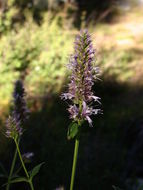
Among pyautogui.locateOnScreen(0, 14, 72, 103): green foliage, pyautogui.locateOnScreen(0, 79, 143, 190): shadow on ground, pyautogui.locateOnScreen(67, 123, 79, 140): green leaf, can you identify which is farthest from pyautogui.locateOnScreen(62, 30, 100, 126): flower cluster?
pyautogui.locateOnScreen(0, 14, 72, 103): green foliage

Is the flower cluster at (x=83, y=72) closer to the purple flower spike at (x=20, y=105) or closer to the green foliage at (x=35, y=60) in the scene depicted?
the purple flower spike at (x=20, y=105)

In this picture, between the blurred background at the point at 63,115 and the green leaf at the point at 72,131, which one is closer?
the green leaf at the point at 72,131

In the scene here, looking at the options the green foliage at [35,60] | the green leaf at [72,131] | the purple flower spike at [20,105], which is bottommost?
the green leaf at [72,131]

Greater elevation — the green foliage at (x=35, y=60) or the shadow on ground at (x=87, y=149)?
the green foliage at (x=35, y=60)

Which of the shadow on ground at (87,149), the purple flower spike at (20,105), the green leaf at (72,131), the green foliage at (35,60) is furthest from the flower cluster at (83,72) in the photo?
the green foliage at (35,60)

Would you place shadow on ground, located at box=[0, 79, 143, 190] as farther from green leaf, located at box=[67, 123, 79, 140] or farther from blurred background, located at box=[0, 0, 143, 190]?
green leaf, located at box=[67, 123, 79, 140]

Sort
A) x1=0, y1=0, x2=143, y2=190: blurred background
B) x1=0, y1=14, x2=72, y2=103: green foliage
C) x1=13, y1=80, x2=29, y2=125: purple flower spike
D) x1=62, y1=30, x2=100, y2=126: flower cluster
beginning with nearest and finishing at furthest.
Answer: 1. x1=62, y1=30, x2=100, y2=126: flower cluster
2. x1=13, y1=80, x2=29, y2=125: purple flower spike
3. x1=0, y1=0, x2=143, y2=190: blurred background
4. x1=0, y1=14, x2=72, y2=103: green foliage

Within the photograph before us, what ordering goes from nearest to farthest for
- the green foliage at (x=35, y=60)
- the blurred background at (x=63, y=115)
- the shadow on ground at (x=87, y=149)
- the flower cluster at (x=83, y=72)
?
the flower cluster at (x=83, y=72)
the shadow on ground at (x=87, y=149)
the blurred background at (x=63, y=115)
the green foliage at (x=35, y=60)

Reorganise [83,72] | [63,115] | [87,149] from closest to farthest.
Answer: [83,72] → [87,149] → [63,115]

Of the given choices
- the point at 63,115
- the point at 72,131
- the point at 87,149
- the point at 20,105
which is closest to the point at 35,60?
the point at 63,115

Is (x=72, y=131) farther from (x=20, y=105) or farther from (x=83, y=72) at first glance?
(x=20, y=105)

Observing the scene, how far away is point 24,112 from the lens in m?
1.88

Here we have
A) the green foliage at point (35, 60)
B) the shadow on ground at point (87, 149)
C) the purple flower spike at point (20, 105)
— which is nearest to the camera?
the purple flower spike at point (20, 105)

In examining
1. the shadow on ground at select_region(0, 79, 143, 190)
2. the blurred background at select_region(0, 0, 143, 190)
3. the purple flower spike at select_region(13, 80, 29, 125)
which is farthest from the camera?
the blurred background at select_region(0, 0, 143, 190)
